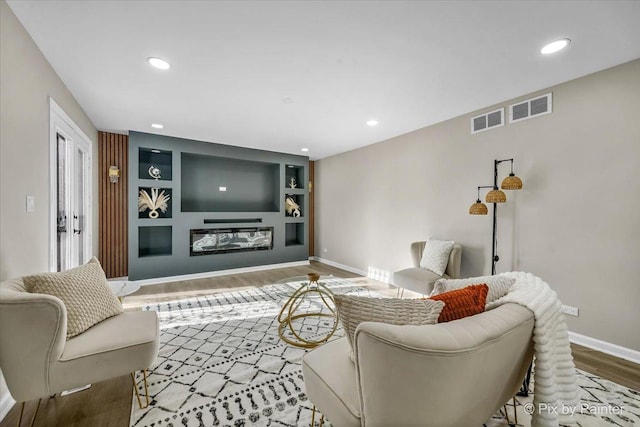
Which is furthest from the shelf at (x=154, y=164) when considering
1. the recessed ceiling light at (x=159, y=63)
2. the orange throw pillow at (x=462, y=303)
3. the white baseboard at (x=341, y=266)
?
the orange throw pillow at (x=462, y=303)

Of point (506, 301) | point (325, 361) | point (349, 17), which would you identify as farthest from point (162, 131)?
point (506, 301)

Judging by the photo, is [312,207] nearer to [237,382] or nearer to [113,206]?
[113,206]

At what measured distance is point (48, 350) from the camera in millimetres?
1446

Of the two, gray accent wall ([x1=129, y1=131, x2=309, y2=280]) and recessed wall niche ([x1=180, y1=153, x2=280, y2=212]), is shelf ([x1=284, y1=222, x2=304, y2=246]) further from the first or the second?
recessed wall niche ([x1=180, y1=153, x2=280, y2=212])

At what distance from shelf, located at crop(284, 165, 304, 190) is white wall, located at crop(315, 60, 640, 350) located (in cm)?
291

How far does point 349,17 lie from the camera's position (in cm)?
190

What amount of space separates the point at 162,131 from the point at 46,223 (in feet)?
8.49

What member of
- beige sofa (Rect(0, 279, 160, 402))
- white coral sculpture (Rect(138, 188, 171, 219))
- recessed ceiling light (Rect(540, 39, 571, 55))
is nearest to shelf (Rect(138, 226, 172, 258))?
white coral sculpture (Rect(138, 188, 171, 219))

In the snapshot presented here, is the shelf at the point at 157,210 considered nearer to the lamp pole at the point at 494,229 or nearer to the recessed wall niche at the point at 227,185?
the recessed wall niche at the point at 227,185

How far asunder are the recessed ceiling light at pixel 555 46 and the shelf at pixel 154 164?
556 cm

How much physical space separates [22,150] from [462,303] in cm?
312

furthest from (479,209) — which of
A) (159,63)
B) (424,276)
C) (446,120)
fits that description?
(159,63)

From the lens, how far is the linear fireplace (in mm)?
5285

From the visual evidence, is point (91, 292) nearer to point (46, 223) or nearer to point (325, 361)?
point (46, 223)
